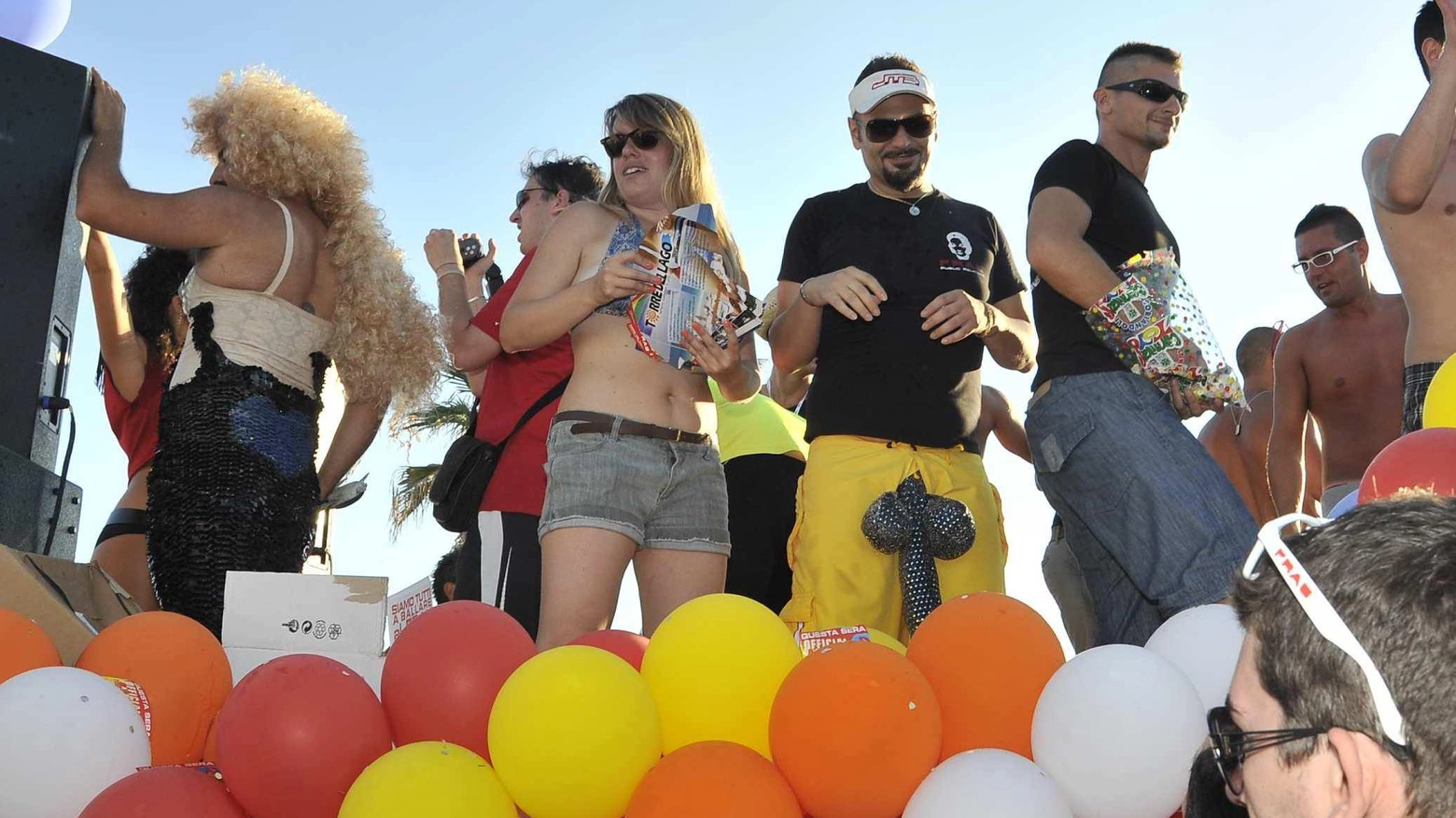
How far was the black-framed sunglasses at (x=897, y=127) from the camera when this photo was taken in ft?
11.5

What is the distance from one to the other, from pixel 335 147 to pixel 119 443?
3.90ft

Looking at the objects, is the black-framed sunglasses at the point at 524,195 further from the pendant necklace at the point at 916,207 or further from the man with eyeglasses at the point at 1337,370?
the man with eyeglasses at the point at 1337,370

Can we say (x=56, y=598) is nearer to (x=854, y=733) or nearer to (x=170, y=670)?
(x=170, y=670)

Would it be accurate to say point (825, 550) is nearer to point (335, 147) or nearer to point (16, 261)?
point (335, 147)

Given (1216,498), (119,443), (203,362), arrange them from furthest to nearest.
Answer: (119,443), (203,362), (1216,498)

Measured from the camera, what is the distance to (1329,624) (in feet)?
3.90

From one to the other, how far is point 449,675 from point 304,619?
752mm

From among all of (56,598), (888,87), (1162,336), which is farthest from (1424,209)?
(56,598)

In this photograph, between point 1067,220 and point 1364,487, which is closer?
point 1364,487

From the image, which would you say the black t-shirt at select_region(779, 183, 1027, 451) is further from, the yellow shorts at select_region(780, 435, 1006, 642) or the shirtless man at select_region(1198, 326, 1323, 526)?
the shirtless man at select_region(1198, 326, 1323, 526)

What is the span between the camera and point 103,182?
3.30m

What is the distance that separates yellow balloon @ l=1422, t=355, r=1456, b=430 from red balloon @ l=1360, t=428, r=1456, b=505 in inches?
10.3

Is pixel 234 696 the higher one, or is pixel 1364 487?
pixel 1364 487

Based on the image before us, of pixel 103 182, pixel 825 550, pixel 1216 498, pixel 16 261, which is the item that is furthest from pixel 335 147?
pixel 1216 498
